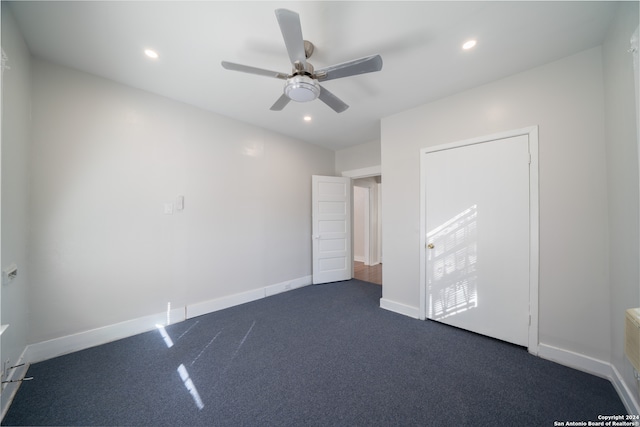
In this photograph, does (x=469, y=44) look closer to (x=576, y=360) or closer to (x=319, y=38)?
(x=319, y=38)

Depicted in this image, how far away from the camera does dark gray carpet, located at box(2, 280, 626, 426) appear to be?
1387mm

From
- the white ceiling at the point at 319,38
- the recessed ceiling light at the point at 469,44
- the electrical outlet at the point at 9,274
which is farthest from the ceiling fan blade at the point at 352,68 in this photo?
the electrical outlet at the point at 9,274

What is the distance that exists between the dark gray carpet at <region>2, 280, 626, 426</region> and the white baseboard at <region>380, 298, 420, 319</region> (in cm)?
27

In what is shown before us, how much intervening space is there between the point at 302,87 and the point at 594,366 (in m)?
3.14

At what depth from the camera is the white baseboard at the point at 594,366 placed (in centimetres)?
140

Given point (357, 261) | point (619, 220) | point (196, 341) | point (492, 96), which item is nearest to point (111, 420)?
point (196, 341)

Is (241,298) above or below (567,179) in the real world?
below

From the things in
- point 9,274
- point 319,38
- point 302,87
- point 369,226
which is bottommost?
point 9,274

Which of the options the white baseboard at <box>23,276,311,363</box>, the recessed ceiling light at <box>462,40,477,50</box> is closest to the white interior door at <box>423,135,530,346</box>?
the recessed ceiling light at <box>462,40,477,50</box>

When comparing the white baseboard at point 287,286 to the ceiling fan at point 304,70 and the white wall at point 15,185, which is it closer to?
the white wall at point 15,185

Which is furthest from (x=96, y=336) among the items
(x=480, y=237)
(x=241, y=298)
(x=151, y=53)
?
(x=480, y=237)

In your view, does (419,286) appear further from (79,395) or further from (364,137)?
(79,395)

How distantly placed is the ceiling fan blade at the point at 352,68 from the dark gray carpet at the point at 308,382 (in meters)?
2.28

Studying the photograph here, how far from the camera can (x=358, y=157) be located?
4281 millimetres
